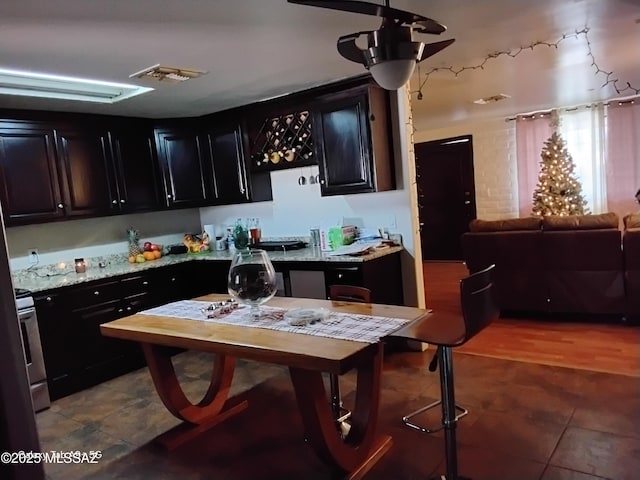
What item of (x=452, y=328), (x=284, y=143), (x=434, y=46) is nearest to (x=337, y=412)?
(x=452, y=328)

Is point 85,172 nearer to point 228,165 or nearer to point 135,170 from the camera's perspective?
point 135,170

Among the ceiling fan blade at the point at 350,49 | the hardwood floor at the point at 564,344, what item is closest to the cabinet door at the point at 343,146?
the hardwood floor at the point at 564,344

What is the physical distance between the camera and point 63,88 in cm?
355

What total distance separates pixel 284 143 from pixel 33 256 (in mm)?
2424

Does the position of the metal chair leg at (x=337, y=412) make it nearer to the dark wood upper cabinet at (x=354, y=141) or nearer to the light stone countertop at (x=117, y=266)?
the light stone countertop at (x=117, y=266)

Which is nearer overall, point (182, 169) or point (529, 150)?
point (182, 169)

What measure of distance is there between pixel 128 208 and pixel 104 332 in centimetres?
239

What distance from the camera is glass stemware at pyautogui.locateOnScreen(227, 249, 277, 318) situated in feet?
7.60

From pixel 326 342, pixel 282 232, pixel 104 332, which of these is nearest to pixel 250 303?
pixel 326 342

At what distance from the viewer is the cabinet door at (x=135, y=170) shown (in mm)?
4531

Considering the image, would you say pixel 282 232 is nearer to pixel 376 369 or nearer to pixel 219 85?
pixel 219 85

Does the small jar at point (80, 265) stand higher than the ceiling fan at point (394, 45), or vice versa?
the ceiling fan at point (394, 45)

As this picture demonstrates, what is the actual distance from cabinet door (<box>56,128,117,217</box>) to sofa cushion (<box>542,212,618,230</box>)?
409 cm

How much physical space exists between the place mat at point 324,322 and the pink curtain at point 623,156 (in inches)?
240
